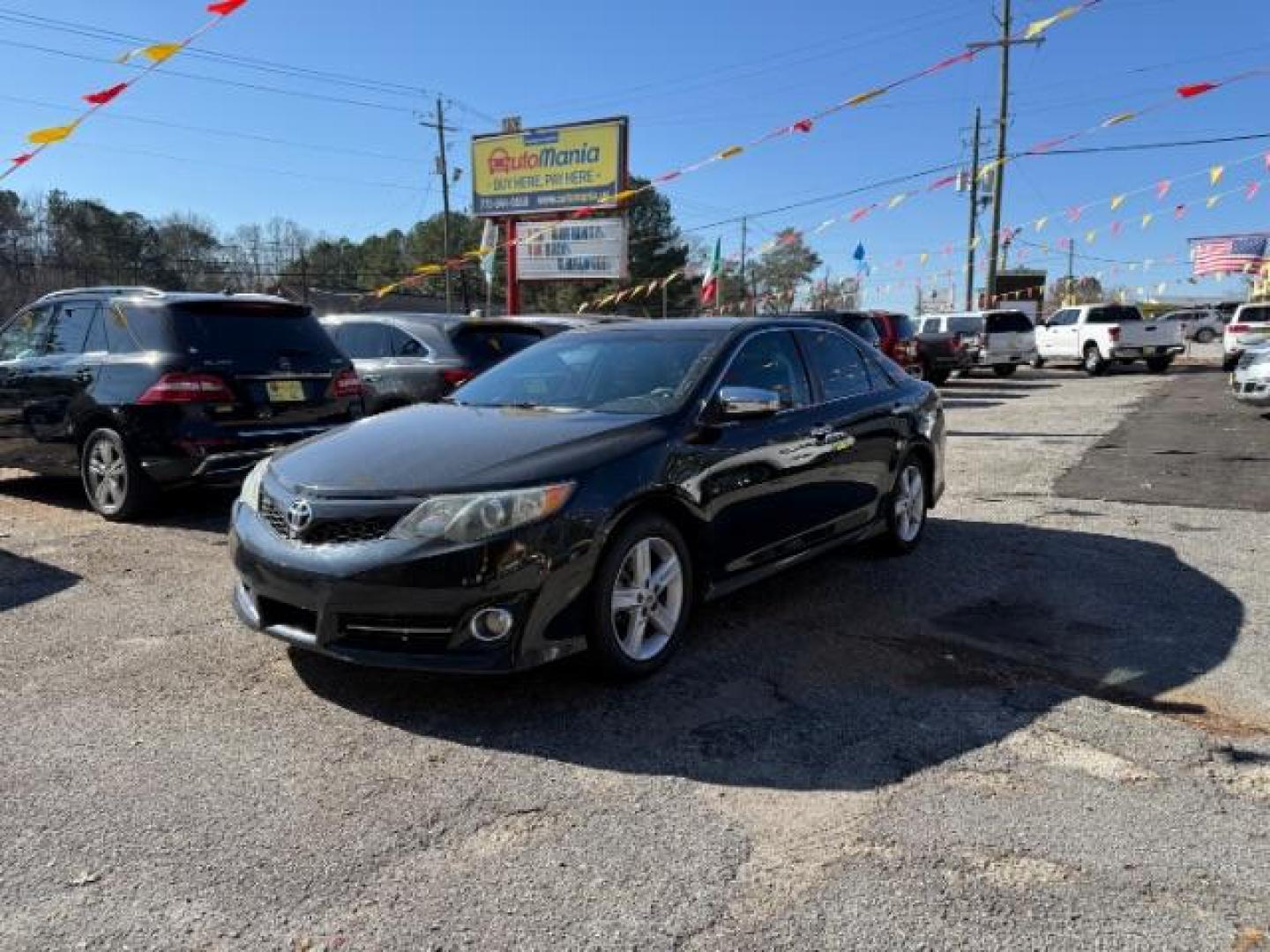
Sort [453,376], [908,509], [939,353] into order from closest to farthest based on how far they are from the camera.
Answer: [908,509] → [453,376] → [939,353]

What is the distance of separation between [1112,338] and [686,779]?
26.2m

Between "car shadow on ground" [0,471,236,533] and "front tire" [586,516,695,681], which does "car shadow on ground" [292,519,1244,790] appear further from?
"car shadow on ground" [0,471,236,533]

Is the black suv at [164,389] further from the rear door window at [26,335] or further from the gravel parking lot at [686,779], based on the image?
the gravel parking lot at [686,779]

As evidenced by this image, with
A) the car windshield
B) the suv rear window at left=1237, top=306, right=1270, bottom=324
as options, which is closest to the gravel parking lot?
the car windshield

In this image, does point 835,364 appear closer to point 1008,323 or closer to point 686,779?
point 686,779

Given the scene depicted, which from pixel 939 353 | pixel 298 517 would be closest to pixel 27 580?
pixel 298 517

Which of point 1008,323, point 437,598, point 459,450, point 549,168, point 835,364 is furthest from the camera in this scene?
point 1008,323

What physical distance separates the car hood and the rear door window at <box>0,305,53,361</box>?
175 inches

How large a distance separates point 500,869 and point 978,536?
4.94m

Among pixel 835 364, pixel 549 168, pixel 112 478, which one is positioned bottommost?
pixel 112 478

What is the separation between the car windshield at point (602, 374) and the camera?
4.52m

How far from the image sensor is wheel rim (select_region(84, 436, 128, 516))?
6.81 meters

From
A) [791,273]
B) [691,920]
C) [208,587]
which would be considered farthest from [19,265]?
[791,273]

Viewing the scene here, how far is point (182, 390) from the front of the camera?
6.53 metres
